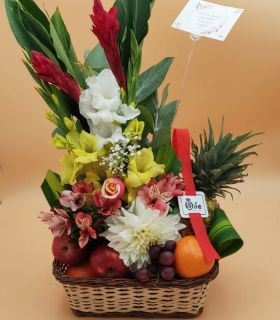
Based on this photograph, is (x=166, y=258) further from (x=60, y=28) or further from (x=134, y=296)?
(x=60, y=28)

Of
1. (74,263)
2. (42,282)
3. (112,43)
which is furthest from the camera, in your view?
(42,282)

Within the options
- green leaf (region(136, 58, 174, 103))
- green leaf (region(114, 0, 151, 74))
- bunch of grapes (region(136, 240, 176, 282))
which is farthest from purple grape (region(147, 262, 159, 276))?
green leaf (region(114, 0, 151, 74))

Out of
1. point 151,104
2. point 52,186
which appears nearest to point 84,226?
point 52,186

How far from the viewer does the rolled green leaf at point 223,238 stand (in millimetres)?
1266

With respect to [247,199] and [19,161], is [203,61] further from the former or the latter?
[19,161]

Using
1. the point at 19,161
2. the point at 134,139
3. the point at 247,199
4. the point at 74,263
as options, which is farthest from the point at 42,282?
the point at 247,199

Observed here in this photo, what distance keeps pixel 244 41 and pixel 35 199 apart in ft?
4.27

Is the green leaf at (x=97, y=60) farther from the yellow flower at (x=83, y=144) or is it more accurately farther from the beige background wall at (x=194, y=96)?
the beige background wall at (x=194, y=96)

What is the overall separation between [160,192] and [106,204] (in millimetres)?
160

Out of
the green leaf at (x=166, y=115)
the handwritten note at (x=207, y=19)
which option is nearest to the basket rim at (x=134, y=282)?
the green leaf at (x=166, y=115)

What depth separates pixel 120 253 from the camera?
1227 millimetres

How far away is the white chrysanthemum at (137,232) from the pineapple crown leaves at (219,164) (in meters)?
0.22

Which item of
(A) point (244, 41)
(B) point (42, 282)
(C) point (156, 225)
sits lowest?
(B) point (42, 282)

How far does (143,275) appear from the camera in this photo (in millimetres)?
1200
